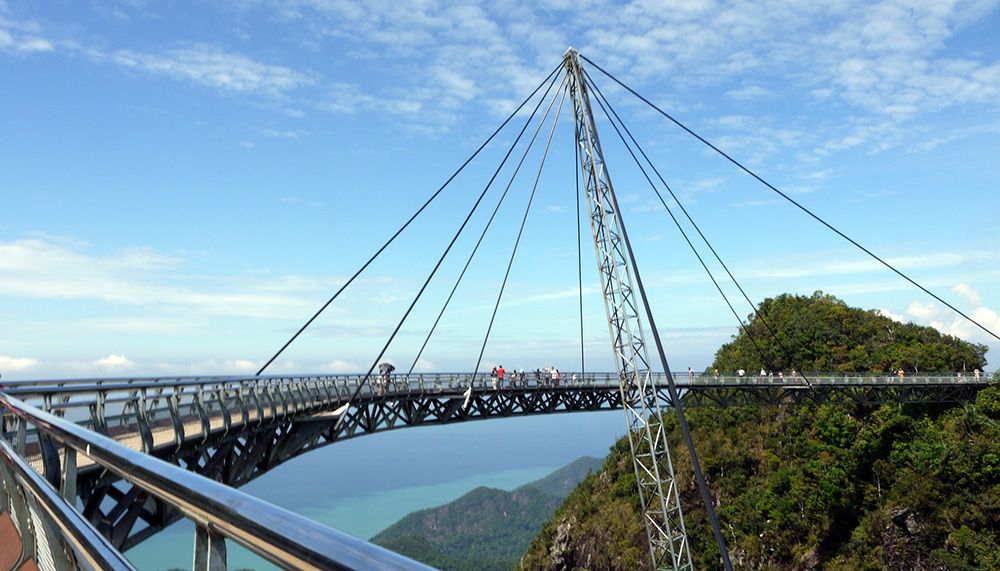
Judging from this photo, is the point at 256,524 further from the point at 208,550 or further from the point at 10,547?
the point at 10,547

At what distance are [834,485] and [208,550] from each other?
215 ft

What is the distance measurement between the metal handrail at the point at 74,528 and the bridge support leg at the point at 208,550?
1.11 feet

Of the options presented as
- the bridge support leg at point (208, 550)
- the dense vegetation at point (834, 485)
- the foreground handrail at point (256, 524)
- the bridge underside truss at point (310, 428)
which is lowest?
the dense vegetation at point (834, 485)

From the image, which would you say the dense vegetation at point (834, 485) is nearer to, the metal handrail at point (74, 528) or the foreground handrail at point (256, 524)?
the metal handrail at point (74, 528)

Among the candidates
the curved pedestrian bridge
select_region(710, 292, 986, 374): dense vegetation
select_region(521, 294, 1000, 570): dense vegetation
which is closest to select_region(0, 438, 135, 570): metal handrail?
the curved pedestrian bridge

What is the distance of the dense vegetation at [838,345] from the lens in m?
72.1

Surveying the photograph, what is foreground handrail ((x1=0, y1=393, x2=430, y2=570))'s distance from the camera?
1475mm

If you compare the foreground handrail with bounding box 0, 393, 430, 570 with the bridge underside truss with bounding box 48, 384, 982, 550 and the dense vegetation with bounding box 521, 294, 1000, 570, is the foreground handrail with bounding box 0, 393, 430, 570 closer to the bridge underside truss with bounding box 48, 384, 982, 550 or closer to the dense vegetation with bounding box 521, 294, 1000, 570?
the bridge underside truss with bounding box 48, 384, 982, 550

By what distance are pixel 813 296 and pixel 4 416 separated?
94.4m

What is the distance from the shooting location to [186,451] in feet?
52.2

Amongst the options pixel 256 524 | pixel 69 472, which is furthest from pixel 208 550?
pixel 69 472

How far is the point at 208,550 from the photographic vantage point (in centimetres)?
203

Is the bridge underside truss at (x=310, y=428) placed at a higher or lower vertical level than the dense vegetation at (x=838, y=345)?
lower

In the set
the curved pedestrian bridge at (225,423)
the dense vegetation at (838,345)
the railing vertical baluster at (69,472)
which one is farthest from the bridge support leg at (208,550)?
the dense vegetation at (838,345)
